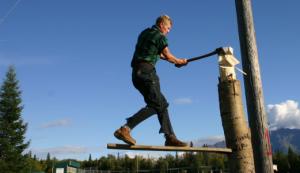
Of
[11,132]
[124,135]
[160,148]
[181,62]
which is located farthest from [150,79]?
[11,132]

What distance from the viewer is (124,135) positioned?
5500 millimetres

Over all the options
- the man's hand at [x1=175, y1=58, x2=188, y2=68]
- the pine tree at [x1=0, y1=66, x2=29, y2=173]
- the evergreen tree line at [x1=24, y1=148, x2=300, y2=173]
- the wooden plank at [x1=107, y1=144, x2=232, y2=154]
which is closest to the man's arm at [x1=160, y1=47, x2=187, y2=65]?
the man's hand at [x1=175, y1=58, x2=188, y2=68]

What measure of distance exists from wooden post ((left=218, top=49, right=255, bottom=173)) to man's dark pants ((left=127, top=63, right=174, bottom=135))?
736 millimetres

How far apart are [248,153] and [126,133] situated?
4.91 feet

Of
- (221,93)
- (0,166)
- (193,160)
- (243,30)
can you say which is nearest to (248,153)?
(221,93)

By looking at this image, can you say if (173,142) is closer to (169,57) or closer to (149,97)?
(149,97)

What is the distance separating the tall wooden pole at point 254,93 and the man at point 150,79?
893 millimetres

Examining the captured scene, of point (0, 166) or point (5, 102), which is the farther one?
point (5, 102)

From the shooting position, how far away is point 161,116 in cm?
580

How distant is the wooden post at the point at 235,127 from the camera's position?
5.46 meters

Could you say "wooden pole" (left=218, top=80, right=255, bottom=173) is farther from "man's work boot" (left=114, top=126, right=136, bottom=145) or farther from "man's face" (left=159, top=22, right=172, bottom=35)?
"man's work boot" (left=114, top=126, right=136, bottom=145)

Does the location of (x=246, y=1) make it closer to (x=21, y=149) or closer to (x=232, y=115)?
(x=232, y=115)

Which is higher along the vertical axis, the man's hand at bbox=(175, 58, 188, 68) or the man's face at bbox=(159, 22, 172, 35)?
the man's face at bbox=(159, 22, 172, 35)

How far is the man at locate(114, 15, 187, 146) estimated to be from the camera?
18.8 ft
